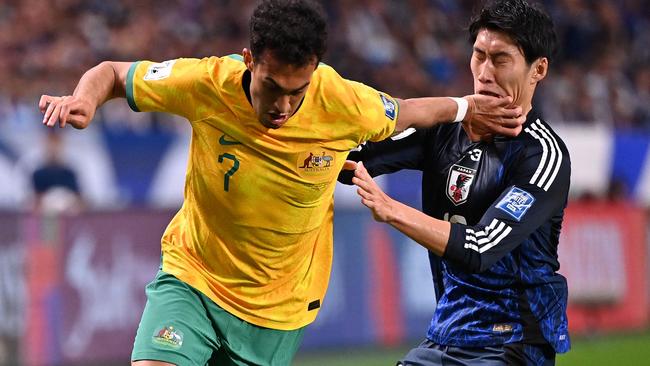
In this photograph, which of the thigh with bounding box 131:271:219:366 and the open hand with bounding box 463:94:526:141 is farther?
the open hand with bounding box 463:94:526:141

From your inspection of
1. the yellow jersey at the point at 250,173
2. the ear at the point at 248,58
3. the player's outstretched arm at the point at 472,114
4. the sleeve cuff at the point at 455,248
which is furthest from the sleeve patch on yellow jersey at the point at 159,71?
the sleeve cuff at the point at 455,248

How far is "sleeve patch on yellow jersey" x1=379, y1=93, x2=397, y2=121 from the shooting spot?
4.86m

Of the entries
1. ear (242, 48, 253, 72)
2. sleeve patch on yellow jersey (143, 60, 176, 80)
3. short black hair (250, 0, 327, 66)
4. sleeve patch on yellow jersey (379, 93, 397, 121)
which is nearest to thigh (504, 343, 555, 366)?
sleeve patch on yellow jersey (379, 93, 397, 121)

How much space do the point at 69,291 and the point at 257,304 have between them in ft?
16.4

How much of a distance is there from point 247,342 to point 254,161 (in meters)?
0.88

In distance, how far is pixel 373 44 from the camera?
1611cm

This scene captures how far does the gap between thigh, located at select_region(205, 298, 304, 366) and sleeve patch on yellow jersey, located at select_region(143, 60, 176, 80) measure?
1030 millimetres

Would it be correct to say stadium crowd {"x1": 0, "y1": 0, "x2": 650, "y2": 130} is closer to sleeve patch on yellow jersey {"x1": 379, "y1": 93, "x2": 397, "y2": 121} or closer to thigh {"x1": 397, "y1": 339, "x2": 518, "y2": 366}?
sleeve patch on yellow jersey {"x1": 379, "y1": 93, "x2": 397, "y2": 121}

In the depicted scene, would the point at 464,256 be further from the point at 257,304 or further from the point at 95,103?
the point at 95,103

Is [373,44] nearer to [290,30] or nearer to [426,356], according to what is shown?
[426,356]

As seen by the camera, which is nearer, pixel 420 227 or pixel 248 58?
pixel 420 227

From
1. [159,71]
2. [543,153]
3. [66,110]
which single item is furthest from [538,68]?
[66,110]

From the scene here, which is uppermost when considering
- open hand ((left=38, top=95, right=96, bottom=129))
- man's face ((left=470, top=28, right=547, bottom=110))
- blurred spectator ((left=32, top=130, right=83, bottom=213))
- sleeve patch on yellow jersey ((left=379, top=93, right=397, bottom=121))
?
man's face ((left=470, top=28, right=547, bottom=110))

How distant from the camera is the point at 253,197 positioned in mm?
4844
